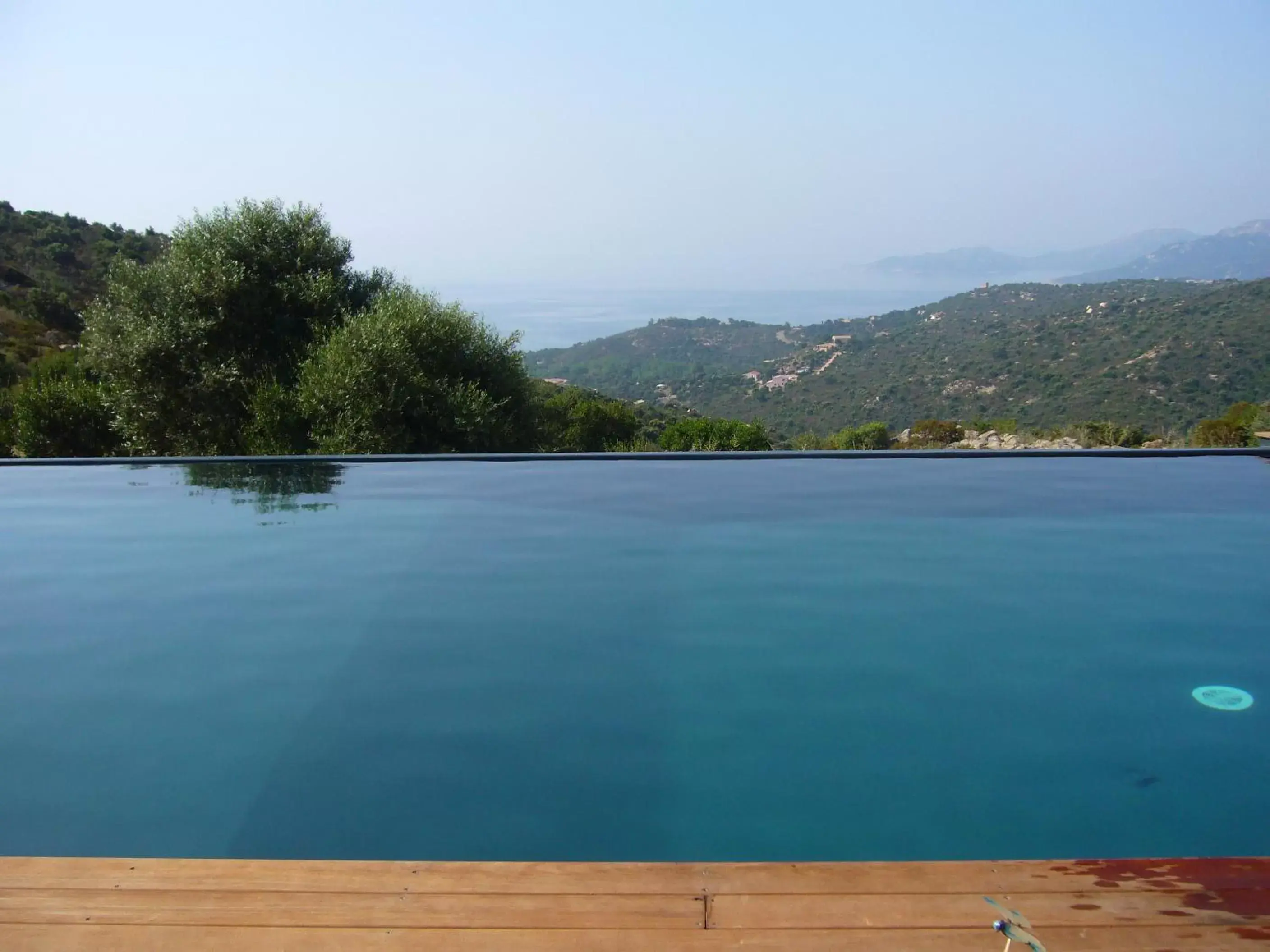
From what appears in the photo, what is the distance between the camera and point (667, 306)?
64.7m

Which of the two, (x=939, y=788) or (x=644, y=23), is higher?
(x=644, y=23)

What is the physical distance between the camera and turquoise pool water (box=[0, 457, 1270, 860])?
1.66m

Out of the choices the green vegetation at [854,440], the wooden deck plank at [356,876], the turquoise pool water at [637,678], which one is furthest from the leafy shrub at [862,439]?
the wooden deck plank at [356,876]

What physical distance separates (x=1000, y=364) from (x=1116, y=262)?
261ft

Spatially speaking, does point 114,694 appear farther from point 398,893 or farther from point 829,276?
point 829,276

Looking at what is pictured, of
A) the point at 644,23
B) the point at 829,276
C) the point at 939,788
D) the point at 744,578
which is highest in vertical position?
the point at 829,276

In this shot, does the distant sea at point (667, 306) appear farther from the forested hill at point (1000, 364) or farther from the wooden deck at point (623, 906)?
the wooden deck at point (623, 906)

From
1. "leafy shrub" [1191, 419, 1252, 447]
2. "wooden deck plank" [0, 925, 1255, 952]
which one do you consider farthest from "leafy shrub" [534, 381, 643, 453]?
"wooden deck plank" [0, 925, 1255, 952]

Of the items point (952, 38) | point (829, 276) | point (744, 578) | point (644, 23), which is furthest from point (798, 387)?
point (829, 276)

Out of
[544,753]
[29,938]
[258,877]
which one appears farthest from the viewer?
[544,753]

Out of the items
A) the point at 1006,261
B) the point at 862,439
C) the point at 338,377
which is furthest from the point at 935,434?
the point at 1006,261

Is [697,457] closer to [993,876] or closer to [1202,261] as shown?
[993,876]

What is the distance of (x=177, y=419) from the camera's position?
1315 centimetres

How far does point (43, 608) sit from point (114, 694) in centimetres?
78
